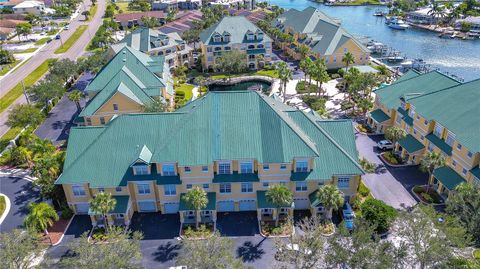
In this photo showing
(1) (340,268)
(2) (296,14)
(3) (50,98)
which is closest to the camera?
(1) (340,268)

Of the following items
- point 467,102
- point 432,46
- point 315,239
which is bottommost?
point 432,46

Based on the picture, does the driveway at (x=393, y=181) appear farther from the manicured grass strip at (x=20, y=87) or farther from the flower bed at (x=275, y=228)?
the manicured grass strip at (x=20, y=87)

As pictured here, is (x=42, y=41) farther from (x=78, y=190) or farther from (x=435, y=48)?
(x=435, y=48)

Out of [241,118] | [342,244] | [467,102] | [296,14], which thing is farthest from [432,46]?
[342,244]

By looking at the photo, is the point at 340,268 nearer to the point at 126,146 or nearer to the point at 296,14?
the point at 126,146

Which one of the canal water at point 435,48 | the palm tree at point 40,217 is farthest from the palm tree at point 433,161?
the canal water at point 435,48

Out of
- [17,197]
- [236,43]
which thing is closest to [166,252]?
[17,197]
